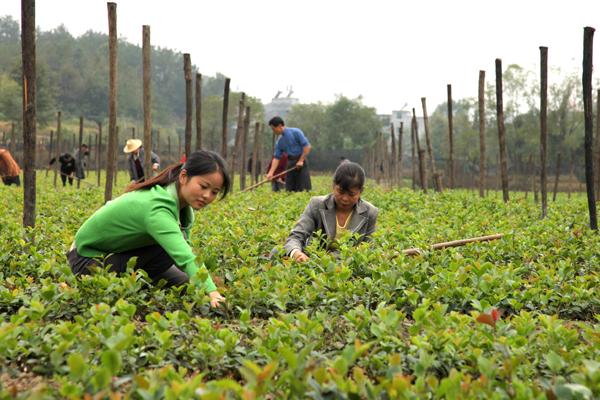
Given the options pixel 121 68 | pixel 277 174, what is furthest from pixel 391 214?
pixel 121 68

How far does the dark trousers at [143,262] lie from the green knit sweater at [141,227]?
0.13 ft

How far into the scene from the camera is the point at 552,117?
44.4 metres

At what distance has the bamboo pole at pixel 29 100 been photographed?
595 centimetres

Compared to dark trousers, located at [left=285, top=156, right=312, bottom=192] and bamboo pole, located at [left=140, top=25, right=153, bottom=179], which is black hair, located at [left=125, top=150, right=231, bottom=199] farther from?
dark trousers, located at [left=285, top=156, right=312, bottom=192]

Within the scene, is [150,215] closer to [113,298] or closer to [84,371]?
[113,298]

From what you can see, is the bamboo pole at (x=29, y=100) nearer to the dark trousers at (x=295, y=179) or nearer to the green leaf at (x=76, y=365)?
the green leaf at (x=76, y=365)

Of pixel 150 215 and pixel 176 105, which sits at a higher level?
pixel 176 105

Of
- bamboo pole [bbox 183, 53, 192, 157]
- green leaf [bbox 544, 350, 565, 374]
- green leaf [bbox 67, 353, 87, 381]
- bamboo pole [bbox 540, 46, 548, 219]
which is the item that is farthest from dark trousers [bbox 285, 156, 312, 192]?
green leaf [bbox 67, 353, 87, 381]

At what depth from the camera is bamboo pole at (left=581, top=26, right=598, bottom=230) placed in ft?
23.8

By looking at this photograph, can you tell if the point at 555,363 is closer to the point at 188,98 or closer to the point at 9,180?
the point at 188,98

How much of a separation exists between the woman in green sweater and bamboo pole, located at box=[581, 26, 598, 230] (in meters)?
4.62

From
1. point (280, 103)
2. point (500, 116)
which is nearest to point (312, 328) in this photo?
point (500, 116)

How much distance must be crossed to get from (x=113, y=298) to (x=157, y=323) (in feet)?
2.37

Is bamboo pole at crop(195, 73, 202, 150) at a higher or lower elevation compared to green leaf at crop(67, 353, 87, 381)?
higher
